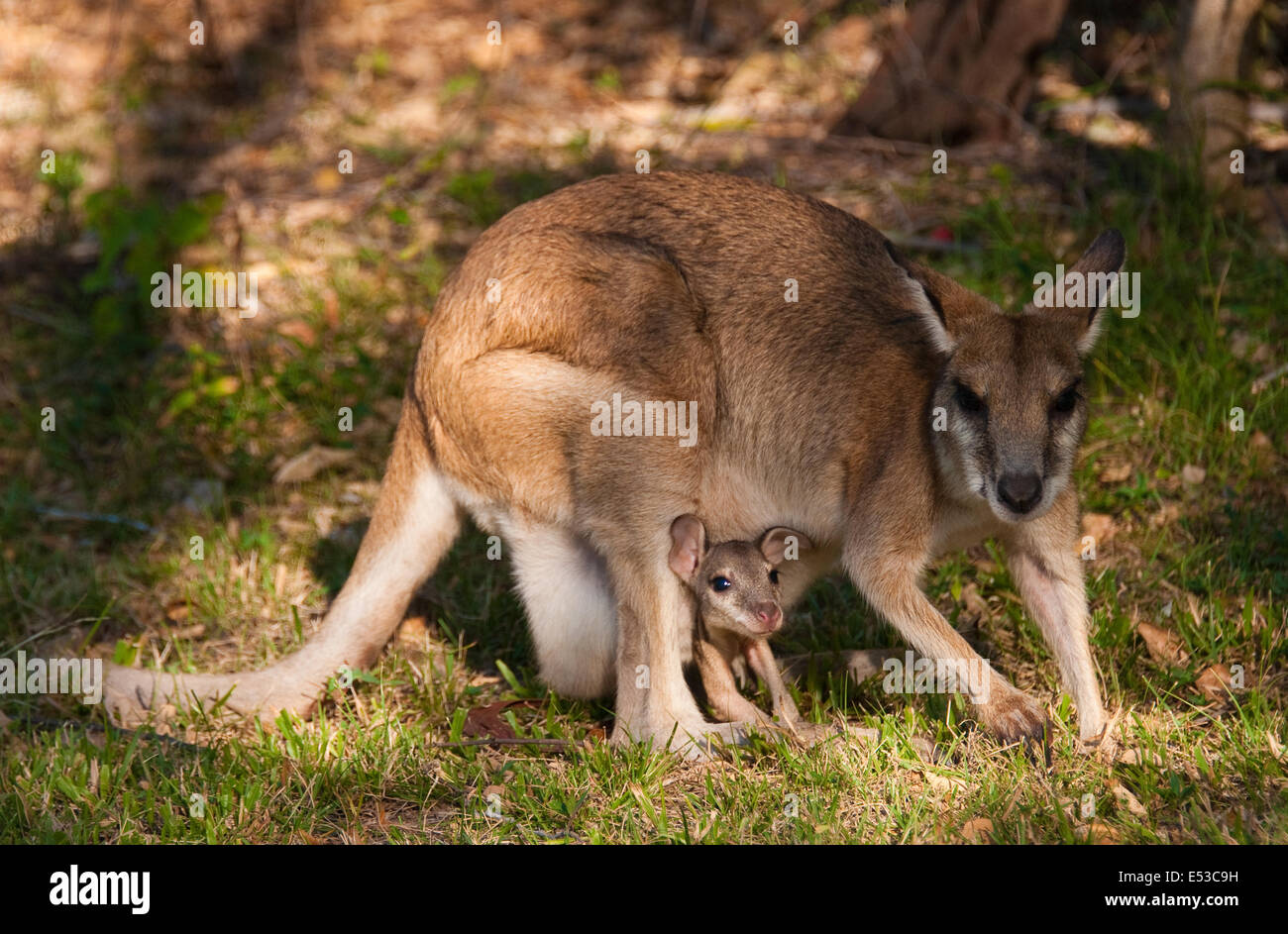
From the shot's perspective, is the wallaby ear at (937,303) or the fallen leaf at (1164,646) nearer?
the wallaby ear at (937,303)

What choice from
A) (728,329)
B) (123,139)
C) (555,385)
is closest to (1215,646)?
(728,329)

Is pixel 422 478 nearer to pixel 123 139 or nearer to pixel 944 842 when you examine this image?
pixel 944 842

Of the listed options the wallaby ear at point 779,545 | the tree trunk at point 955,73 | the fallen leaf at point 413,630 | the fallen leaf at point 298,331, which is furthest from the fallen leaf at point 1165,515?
the fallen leaf at point 298,331

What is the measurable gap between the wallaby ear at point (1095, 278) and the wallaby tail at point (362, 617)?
202 centimetres

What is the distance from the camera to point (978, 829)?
3527mm

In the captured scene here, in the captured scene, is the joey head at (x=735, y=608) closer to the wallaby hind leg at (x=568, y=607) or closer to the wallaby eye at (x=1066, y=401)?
the wallaby hind leg at (x=568, y=607)

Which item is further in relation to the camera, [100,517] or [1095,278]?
[100,517]

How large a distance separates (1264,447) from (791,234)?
2.04 meters

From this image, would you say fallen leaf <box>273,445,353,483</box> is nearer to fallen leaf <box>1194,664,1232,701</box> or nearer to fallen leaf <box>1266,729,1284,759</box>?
fallen leaf <box>1194,664,1232,701</box>

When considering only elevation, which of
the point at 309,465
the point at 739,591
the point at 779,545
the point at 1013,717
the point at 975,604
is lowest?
the point at 1013,717

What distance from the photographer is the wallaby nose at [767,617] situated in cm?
405

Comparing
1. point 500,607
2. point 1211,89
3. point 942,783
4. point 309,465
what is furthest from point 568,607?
point 1211,89

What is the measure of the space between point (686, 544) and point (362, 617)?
3.58 feet

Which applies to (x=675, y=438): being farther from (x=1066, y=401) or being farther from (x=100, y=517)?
(x=100, y=517)
